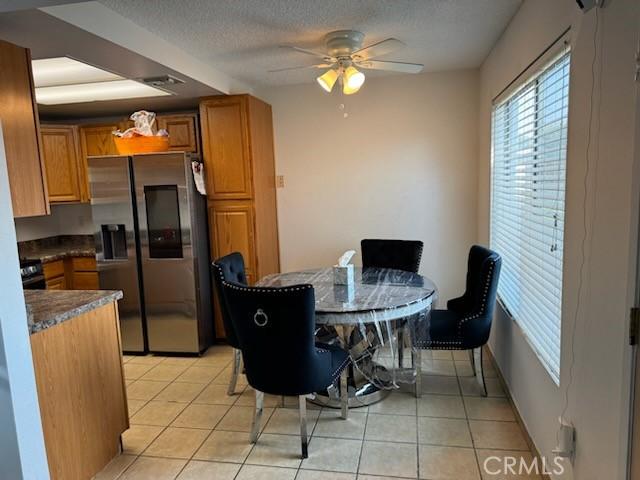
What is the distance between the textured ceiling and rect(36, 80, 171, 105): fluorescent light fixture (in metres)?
0.75

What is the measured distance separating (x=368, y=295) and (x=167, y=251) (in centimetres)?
198

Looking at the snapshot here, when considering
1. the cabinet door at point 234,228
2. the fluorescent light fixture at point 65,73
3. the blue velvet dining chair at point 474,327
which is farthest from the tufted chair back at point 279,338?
the fluorescent light fixture at point 65,73

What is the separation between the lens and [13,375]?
1.51 m

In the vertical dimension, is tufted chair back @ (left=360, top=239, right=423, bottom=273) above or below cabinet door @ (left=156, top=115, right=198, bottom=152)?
below

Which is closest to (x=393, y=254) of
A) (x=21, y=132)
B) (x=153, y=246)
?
Answer: (x=153, y=246)

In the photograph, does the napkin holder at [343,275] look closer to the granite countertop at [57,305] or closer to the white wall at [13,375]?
the granite countertop at [57,305]

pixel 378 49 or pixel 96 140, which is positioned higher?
pixel 378 49

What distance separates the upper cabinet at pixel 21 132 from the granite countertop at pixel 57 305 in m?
0.45

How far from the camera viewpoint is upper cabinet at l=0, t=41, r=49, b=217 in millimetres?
2062

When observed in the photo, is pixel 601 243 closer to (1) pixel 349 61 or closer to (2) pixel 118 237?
(1) pixel 349 61

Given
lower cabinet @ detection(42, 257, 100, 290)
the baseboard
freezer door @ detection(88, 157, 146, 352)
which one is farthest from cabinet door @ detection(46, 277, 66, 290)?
the baseboard

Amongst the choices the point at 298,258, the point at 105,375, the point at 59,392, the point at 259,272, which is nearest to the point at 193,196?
the point at 259,272

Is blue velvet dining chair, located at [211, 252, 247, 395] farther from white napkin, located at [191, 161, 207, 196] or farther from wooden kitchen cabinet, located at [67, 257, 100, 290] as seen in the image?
wooden kitchen cabinet, located at [67, 257, 100, 290]

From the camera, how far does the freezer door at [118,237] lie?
3754mm
